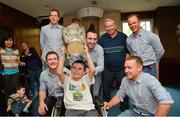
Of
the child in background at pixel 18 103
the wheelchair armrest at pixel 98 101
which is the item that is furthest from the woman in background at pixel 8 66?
the wheelchair armrest at pixel 98 101

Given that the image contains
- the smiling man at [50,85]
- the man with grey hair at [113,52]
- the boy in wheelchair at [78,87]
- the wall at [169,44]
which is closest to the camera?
the boy in wheelchair at [78,87]

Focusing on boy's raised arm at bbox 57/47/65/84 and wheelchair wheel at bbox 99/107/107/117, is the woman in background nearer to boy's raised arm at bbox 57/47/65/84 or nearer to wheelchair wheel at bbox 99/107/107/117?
boy's raised arm at bbox 57/47/65/84

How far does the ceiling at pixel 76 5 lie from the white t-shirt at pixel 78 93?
391 cm

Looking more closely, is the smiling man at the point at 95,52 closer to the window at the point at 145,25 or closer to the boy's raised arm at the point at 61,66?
the boy's raised arm at the point at 61,66

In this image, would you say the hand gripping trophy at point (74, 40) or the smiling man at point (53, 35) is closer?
the hand gripping trophy at point (74, 40)

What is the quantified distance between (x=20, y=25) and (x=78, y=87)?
543cm

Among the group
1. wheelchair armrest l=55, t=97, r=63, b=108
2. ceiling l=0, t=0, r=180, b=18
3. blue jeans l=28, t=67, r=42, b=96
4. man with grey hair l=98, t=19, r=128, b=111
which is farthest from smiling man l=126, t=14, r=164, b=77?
ceiling l=0, t=0, r=180, b=18

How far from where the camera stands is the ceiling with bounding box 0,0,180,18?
19.8ft

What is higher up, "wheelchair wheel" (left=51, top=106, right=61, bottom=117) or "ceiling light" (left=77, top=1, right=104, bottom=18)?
"ceiling light" (left=77, top=1, right=104, bottom=18)

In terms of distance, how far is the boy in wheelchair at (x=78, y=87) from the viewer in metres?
2.29

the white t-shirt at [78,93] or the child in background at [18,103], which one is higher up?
the white t-shirt at [78,93]

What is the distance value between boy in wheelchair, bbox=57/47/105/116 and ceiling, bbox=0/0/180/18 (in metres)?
3.86

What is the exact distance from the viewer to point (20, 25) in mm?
7266

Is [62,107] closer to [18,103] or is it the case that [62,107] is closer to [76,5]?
[18,103]
